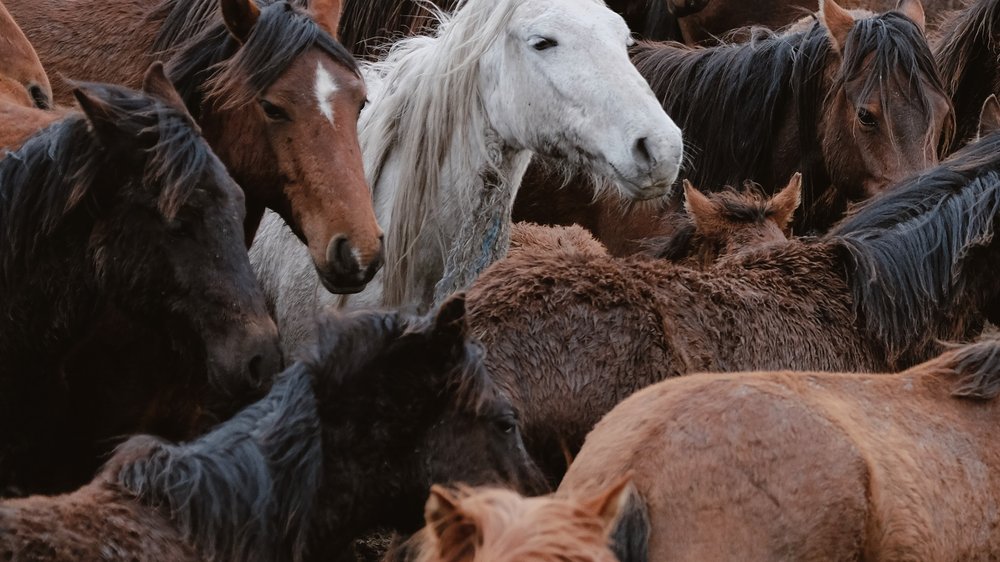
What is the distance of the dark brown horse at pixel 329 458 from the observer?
3.50 meters

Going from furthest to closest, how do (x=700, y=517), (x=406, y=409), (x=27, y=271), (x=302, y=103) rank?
(x=302, y=103), (x=27, y=271), (x=406, y=409), (x=700, y=517)

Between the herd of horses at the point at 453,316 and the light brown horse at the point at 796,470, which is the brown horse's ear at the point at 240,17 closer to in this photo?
the herd of horses at the point at 453,316

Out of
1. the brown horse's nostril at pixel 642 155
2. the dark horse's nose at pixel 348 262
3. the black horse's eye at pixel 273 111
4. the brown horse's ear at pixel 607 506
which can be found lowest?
the dark horse's nose at pixel 348 262

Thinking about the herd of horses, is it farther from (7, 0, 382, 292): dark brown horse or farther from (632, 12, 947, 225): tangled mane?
(632, 12, 947, 225): tangled mane

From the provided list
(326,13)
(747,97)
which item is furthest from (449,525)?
(747,97)

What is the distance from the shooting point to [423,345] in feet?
12.9

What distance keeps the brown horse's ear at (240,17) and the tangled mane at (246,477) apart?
169 centimetres

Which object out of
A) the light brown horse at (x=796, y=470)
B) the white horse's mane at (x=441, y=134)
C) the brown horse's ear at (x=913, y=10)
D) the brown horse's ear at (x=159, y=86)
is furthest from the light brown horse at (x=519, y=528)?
the brown horse's ear at (x=913, y=10)

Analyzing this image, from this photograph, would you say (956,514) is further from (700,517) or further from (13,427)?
(13,427)

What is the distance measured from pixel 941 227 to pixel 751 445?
192 centimetres

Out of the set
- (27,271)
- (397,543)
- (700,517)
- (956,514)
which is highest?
(27,271)

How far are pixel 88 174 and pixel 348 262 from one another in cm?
97

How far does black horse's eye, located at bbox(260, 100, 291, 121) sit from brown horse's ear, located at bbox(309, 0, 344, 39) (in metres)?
0.58

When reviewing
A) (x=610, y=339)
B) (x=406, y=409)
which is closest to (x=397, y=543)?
(x=406, y=409)
